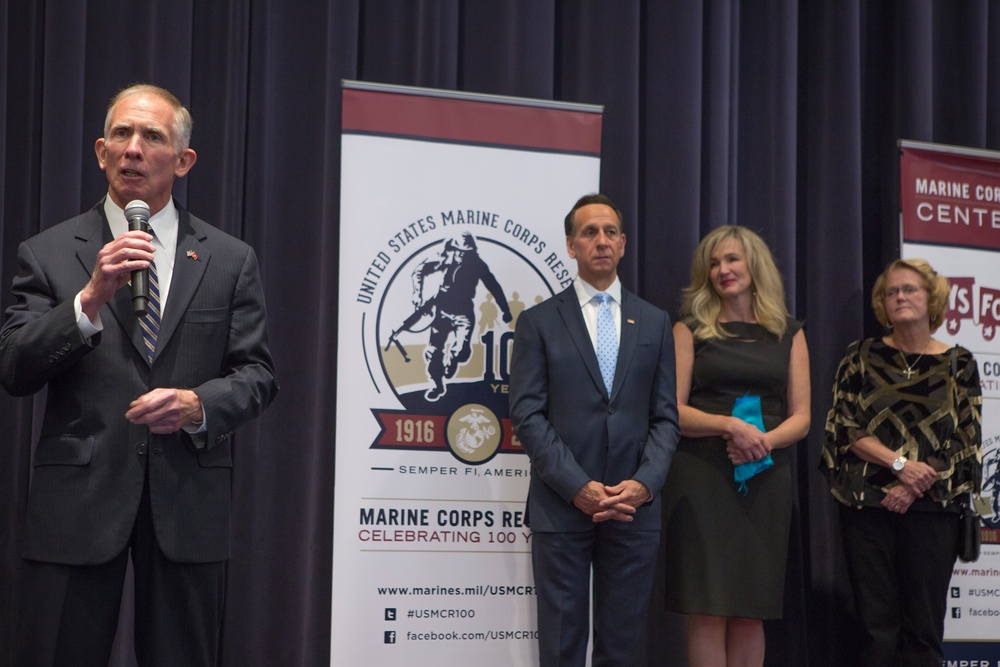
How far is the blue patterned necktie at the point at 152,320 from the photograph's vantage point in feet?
6.70

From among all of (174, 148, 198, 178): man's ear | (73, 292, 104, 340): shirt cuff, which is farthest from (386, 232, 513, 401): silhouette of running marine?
(73, 292, 104, 340): shirt cuff

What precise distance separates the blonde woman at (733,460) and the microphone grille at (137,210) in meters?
1.98

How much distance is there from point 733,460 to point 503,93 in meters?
1.63

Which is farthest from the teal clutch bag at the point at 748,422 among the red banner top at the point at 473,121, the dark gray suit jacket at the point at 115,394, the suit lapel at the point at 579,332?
the dark gray suit jacket at the point at 115,394

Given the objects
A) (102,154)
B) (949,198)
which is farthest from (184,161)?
(949,198)

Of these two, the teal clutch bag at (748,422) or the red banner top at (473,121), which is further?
the red banner top at (473,121)

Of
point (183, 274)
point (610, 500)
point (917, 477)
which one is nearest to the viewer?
point (183, 274)

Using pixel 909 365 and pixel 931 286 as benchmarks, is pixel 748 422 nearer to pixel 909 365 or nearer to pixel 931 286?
pixel 909 365

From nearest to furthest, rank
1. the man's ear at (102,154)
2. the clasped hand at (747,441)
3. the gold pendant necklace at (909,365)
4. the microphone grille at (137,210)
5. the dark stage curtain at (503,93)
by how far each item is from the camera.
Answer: the microphone grille at (137,210), the man's ear at (102,154), the clasped hand at (747,441), the dark stage curtain at (503,93), the gold pendant necklace at (909,365)

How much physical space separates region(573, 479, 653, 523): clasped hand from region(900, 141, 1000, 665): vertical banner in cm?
171

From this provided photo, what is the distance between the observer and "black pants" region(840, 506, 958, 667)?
3.49 meters

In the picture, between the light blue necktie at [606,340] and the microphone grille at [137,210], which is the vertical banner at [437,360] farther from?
the microphone grille at [137,210]

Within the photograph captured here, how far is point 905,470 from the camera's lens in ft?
11.4

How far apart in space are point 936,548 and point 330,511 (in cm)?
213
